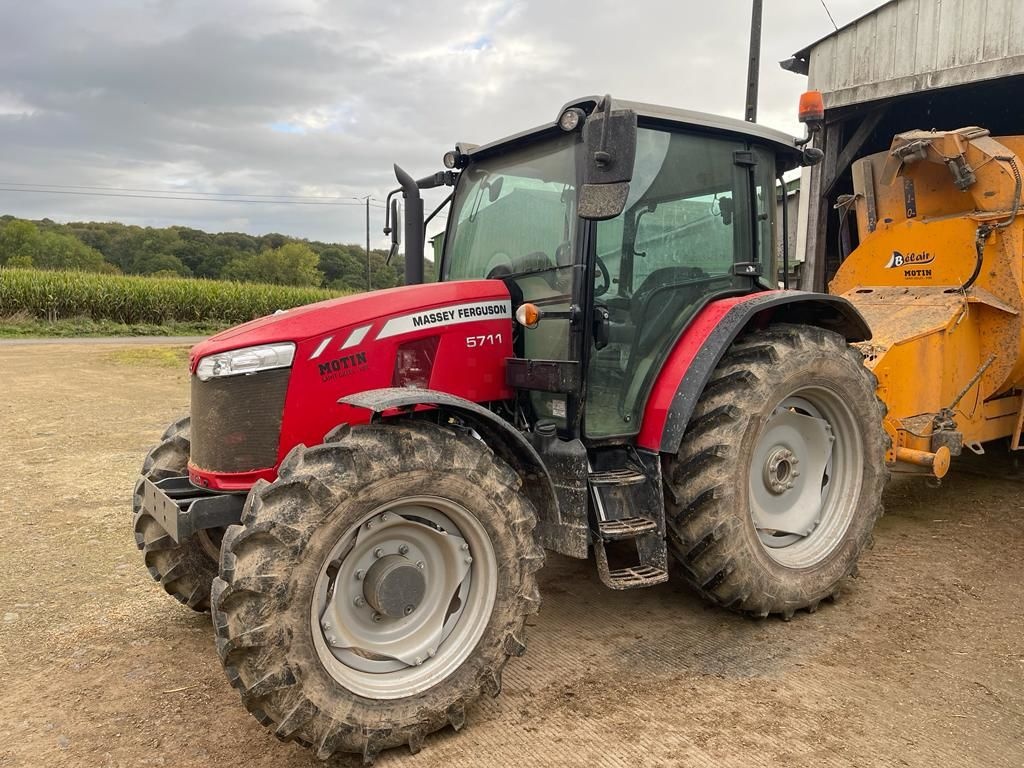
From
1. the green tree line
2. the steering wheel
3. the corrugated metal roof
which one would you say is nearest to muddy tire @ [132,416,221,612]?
the steering wheel

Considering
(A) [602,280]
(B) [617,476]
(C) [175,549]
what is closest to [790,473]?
(B) [617,476]

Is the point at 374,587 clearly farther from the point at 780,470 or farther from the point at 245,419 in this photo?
the point at 780,470

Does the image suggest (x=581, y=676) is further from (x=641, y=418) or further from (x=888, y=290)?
(x=888, y=290)

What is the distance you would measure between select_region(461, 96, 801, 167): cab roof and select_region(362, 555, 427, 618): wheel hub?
1.89 metres

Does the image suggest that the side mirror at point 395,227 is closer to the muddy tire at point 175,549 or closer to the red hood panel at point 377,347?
the red hood panel at point 377,347

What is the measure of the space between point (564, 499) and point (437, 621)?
Answer: 2.39 feet

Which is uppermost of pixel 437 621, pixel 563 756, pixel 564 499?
pixel 564 499

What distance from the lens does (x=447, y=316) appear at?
10.2 feet

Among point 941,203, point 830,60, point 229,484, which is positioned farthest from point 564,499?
point 830,60

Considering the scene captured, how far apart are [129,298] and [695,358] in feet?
87.3

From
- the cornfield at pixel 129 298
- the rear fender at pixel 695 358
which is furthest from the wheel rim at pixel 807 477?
the cornfield at pixel 129 298

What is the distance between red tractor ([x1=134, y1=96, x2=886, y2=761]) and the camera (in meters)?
2.45

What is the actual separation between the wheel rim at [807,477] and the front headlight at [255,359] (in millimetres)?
2228

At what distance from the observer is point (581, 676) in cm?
307
